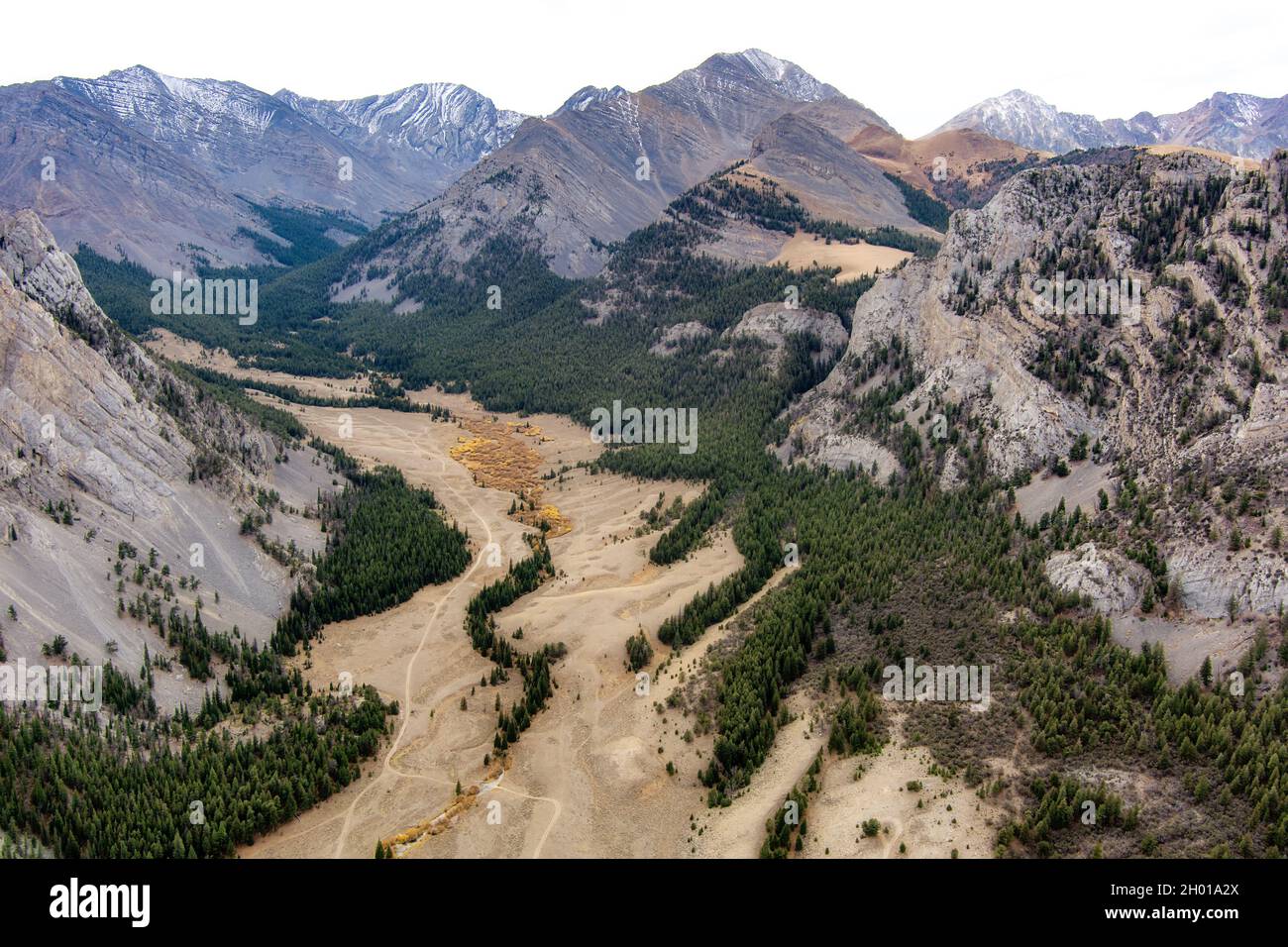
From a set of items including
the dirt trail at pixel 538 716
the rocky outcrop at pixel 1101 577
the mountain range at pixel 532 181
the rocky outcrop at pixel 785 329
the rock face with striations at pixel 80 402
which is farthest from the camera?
the mountain range at pixel 532 181

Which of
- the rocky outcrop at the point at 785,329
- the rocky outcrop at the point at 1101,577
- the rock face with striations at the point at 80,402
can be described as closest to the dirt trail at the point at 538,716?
the rock face with striations at the point at 80,402

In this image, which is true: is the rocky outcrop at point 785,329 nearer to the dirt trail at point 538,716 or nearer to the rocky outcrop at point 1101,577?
the dirt trail at point 538,716

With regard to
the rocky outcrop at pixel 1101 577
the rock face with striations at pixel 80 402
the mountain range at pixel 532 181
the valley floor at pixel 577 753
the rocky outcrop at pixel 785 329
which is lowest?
the valley floor at pixel 577 753

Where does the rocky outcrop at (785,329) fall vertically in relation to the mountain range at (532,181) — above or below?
below

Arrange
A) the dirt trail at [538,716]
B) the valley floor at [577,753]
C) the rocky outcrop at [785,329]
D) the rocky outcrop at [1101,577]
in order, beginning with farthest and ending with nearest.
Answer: the rocky outcrop at [785,329]
the rocky outcrop at [1101,577]
the dirt trail at [538,716]
the valley floor at [577,753]

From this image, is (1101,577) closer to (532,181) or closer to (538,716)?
(538,716)

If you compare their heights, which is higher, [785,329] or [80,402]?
[785,329]

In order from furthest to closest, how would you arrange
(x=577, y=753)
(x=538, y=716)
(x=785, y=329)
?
(x=785, y=329), (x=538, y=716), (x=577, y=753)

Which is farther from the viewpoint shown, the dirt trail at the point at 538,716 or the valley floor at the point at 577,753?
the dirt trail at the point at 538,716

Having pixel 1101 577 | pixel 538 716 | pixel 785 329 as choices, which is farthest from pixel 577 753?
pixel 785 329

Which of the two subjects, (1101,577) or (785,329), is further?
(785,329)

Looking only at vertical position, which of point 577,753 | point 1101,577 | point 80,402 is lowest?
point 577,753
